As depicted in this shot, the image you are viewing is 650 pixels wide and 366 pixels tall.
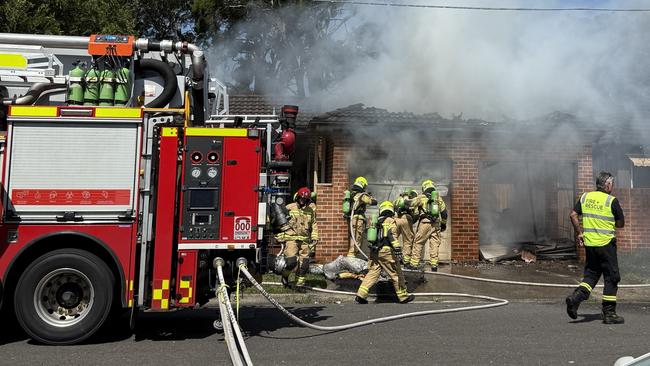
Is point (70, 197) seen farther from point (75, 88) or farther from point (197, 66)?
point (197, 66)

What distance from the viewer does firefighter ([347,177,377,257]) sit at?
960cm

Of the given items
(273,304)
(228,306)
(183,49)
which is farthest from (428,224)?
(228,306)

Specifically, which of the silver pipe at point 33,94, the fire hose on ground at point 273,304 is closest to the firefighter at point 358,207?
the fire hose on ground at point 273,304

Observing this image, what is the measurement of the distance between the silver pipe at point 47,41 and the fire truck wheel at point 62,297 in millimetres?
2479

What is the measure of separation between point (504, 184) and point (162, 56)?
8.93 m

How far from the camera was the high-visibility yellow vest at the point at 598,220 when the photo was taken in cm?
623

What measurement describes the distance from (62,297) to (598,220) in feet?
18.9

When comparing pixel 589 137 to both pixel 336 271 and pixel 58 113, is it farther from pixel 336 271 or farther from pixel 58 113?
pixel 58 113

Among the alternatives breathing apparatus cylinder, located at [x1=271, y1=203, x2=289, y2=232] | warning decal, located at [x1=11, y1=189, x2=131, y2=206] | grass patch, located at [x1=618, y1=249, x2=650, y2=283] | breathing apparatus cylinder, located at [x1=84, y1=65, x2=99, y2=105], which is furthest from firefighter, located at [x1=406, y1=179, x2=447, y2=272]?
breathing apparatus cylinder, located at [x1=84, y1=65, x2=99, y2=105]

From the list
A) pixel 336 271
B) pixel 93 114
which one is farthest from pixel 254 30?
pixel 93 114

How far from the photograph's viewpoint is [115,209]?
5.32 meters

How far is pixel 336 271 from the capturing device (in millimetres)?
9289

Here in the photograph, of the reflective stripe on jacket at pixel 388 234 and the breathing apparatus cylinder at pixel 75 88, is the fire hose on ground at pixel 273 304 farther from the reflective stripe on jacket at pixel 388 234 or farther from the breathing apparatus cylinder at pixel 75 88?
the breathing apparatus cylinder at pixel 75 88

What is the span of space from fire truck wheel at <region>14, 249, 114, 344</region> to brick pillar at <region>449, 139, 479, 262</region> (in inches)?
292
